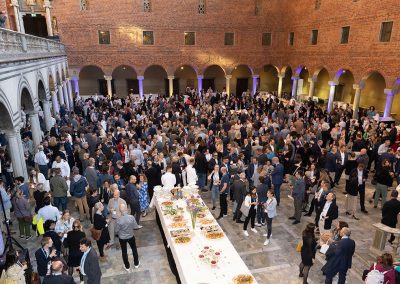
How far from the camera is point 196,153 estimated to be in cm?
1081

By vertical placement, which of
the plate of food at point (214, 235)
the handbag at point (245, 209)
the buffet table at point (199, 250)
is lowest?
the handbag at point (245, 209)

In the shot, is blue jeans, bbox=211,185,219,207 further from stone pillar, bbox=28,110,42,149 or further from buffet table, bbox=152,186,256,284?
stone pillar, bbox=28,110,42,149

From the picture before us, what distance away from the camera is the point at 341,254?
6.18 metres

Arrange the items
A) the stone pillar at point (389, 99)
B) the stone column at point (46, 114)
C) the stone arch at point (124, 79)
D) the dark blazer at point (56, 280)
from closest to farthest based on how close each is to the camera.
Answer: the dark blazer at point (56, 280)
the stone column at point (46, 114)
the stone pillar at point (389, 99)
the stone arch at point (124, 79)

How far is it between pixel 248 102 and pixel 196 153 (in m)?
13.4

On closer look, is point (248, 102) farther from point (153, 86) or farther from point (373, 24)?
point (153, 86)

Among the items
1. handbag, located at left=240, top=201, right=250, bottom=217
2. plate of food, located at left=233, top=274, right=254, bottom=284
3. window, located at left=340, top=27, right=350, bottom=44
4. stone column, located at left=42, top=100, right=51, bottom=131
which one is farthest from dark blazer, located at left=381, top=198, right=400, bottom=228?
window, located at left=340, top=27, right=350, bottom=44

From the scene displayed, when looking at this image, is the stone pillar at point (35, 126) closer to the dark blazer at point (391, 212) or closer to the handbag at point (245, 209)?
the handbag at point (245, 209)

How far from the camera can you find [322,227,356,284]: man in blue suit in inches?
241

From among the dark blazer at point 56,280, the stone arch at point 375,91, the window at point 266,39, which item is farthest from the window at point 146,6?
the dark blazer at point 56,280

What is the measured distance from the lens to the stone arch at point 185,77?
31.5 meters

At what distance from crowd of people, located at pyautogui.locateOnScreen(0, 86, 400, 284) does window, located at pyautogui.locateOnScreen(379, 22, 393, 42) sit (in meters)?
5.86

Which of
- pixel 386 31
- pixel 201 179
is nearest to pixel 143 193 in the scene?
pixel 201 179

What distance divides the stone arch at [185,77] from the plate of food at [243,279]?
27.4 metres
